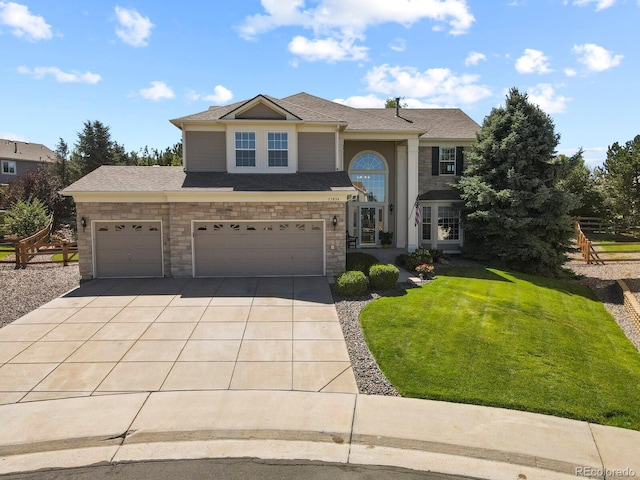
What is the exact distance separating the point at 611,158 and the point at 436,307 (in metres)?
32.5

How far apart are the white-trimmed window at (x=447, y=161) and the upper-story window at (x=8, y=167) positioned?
48132 millimetres

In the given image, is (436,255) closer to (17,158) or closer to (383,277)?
(383,277)

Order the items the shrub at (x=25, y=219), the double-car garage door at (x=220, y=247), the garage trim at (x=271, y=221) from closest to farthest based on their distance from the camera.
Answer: the garage trim at (x=271, y=221) → the double-car garage door at (x=220, y=247) → the shrub at (x=25, y=219)

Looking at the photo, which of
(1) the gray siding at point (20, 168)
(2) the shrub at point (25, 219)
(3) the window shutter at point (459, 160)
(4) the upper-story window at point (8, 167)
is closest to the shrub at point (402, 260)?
(3) the window shutter at point (459, 160)

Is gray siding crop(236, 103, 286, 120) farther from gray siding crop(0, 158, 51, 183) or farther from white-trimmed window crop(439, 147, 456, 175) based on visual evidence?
gray siding crop(0, 158, 51, 183)

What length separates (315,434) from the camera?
6.76 metres

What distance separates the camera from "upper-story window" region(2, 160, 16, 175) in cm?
4821

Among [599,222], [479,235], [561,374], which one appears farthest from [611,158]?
[561,374]

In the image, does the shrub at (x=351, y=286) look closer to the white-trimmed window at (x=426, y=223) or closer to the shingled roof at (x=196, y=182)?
the shingled roof at (x=196, y=182)

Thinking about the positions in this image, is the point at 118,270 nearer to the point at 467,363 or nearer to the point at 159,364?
the point at 159,364

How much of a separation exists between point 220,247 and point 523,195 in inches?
516

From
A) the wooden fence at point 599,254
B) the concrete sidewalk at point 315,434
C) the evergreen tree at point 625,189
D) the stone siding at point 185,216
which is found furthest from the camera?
the evergreen tree at point 625,189

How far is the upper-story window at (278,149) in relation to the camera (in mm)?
18000

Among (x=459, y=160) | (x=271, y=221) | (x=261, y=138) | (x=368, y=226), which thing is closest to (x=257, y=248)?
(x=271, y=221)
